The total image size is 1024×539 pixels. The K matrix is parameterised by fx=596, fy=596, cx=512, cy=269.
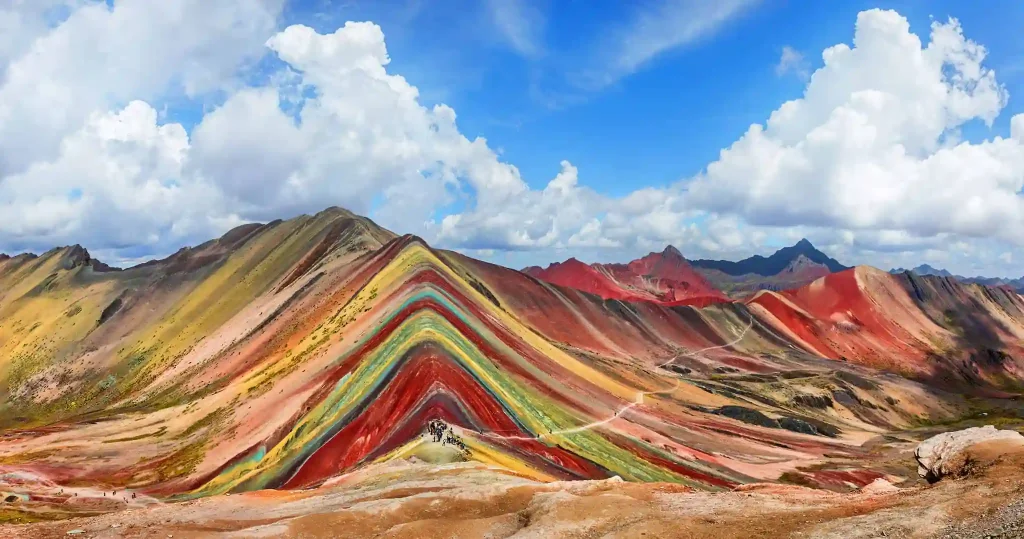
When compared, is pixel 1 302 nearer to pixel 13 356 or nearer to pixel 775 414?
pixel 13 356

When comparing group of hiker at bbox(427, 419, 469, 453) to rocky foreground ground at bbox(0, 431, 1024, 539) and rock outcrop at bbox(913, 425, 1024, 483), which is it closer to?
rocky foreground ground at bbox(0, 431, 1024, 539)

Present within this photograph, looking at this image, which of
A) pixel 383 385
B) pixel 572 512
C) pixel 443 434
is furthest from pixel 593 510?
pixel 383 385

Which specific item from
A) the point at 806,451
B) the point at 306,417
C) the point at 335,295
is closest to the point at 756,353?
the point at 806,451

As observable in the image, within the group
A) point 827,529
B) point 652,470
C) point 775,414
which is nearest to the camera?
point 827,529

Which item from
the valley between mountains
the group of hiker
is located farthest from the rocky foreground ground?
the group of hiker

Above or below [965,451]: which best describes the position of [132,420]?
above

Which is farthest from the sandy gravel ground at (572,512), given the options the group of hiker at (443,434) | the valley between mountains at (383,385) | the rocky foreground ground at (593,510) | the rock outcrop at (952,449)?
the group of hiker at (443,434)

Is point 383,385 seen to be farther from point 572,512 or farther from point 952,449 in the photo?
point 952,449
